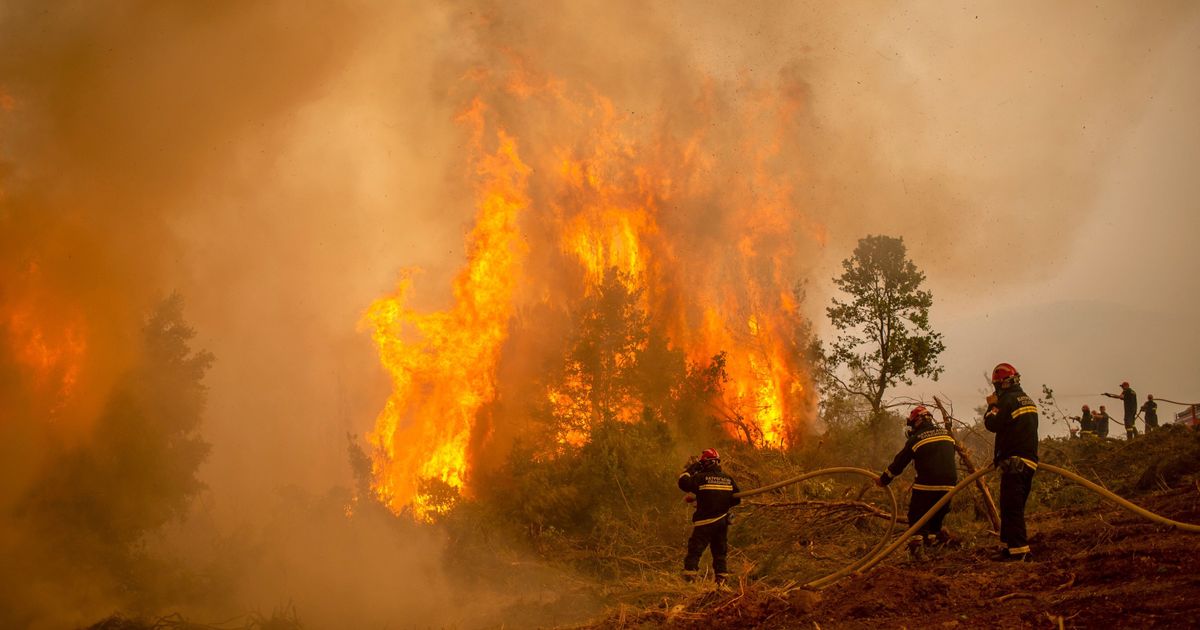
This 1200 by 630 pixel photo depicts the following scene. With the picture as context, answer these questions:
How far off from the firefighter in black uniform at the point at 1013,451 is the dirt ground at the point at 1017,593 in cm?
33

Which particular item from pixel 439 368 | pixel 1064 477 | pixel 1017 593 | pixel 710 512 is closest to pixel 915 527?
pixel 1064 477

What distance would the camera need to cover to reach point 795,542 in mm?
11547

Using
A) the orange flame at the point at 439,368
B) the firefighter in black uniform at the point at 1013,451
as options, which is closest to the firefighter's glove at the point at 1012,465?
the firefighter in black uniform at the point at 1013,451

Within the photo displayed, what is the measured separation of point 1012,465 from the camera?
816 cm

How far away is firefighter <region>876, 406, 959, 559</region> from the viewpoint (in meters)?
9.36

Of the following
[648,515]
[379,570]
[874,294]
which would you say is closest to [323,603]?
[379,570]

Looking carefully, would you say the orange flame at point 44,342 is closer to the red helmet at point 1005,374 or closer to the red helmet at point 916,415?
the red helmet at point 916,415

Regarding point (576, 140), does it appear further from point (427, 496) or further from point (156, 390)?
point (156, 390)

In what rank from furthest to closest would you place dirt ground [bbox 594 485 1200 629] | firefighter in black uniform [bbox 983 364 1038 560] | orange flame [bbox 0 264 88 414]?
orange flame [bbox 0 264 88 414]
firefighter in black uniform [bbox 983 364 1038 560]
dirt ground [bbox 594 485 1200 629]

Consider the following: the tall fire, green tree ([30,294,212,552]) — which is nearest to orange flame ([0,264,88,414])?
green tree ([30,294,212,552])

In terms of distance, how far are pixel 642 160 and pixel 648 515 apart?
75.7 ft

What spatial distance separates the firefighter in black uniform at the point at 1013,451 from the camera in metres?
7.99

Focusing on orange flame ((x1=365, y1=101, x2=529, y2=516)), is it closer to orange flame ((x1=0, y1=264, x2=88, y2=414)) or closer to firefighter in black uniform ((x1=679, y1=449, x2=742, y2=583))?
orange flame ((x1=0, y1=264, x2=88, y2=414))

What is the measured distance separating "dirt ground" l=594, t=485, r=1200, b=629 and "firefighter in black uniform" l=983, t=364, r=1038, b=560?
1.08ft
